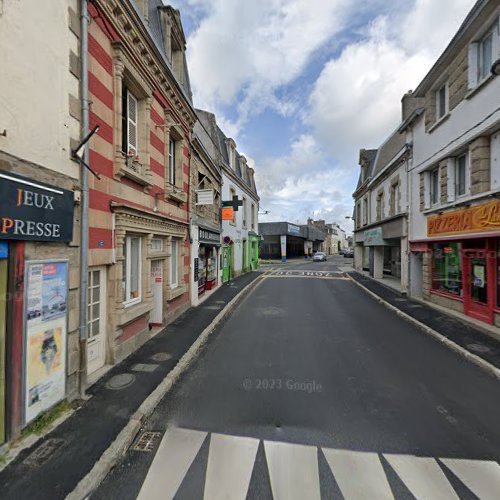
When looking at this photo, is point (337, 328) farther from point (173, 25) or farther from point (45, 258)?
point (173, 25)

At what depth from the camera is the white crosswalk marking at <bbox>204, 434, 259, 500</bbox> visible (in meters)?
2.57

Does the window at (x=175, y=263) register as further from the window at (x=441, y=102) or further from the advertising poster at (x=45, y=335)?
the window at (x=441, y=102)

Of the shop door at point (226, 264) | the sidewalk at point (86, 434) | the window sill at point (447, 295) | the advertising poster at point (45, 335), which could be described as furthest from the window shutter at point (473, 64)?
the shop door at point (226, 264)

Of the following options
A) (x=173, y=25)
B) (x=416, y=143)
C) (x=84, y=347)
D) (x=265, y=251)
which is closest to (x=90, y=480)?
(x=84, y=347)

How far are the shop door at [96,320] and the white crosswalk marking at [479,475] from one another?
5.59 metres

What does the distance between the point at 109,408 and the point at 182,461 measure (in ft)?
5.29

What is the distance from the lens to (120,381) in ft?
15.2

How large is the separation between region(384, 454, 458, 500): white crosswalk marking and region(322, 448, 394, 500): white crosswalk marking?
208 mm

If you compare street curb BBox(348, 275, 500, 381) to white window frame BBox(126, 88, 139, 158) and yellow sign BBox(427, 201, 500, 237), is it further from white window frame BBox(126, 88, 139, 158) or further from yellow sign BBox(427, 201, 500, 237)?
white window frame BBox(126, 88, 139, 158)

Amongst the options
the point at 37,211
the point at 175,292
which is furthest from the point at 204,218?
the point at 37,211

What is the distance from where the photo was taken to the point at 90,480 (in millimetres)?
2658

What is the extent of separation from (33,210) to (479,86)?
11054mm

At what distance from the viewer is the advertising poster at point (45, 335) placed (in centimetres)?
334

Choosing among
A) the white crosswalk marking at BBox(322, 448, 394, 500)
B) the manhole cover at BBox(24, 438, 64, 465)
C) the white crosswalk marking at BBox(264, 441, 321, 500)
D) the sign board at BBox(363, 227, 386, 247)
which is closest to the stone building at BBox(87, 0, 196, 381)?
the manhole cover at BBox(24, 438, 64, 465)
